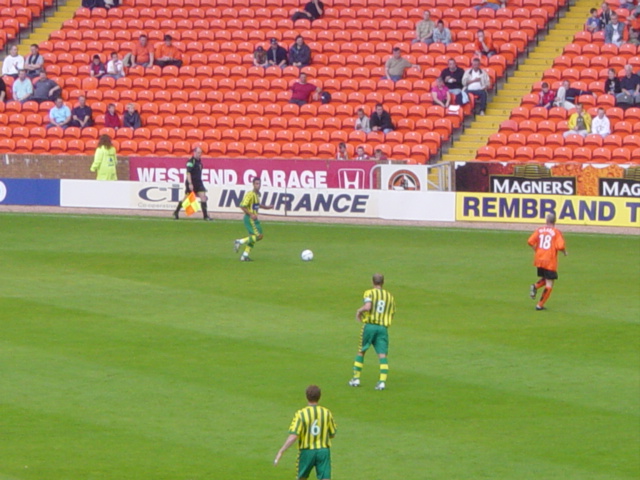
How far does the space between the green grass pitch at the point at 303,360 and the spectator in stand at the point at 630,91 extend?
21.4ft

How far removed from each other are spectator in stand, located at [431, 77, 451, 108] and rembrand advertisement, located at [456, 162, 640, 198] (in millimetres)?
4436

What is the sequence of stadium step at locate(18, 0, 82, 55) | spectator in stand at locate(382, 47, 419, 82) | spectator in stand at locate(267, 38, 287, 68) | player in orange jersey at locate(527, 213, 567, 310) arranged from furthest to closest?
stadium step at locate(18, 0, 82, 55) < spectator in stand at locate(267, 38, 287, 68) < spectator in stand at locate(382, 47, 419, 82) < player in orange jersey at locate(527, 213, 567, 310)

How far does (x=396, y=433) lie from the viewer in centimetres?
1577

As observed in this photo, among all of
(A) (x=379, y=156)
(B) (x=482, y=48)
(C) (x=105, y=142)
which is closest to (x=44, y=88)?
(C) (x=105, y=142)

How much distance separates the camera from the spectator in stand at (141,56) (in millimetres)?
42000

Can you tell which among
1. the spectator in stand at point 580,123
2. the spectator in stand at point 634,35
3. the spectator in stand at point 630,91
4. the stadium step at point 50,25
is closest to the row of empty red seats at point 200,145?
A: the spectator in stand at point 580,123

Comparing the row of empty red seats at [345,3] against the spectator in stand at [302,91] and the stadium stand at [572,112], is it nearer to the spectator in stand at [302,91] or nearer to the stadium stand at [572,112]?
the stadium stand at [572,112]

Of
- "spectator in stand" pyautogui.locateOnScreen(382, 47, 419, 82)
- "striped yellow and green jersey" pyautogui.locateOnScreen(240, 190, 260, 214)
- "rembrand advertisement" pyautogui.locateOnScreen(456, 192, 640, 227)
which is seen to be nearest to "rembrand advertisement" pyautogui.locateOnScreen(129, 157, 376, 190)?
"rembrand advertisement" pyautogui.locateOnScreen(456, 192, 640, 227)

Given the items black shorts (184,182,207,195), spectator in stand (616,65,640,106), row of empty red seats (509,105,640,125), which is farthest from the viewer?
spectator in stand (616,65,640,106)

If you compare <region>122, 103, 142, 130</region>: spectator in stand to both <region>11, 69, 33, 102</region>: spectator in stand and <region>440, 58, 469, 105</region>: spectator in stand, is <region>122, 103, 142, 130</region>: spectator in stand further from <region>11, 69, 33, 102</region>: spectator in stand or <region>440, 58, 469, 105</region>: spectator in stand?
<region>440, 58, 469, 105</region>: spectator in stand

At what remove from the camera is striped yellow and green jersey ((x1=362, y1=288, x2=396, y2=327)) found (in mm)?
17312

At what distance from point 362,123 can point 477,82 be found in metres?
3.86

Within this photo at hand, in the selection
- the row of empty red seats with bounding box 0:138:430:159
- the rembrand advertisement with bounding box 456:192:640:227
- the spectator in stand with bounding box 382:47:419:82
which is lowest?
the rembrand advertisement with bounding box 456:192:640:227

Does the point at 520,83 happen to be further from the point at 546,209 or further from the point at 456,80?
the point at 546,209
